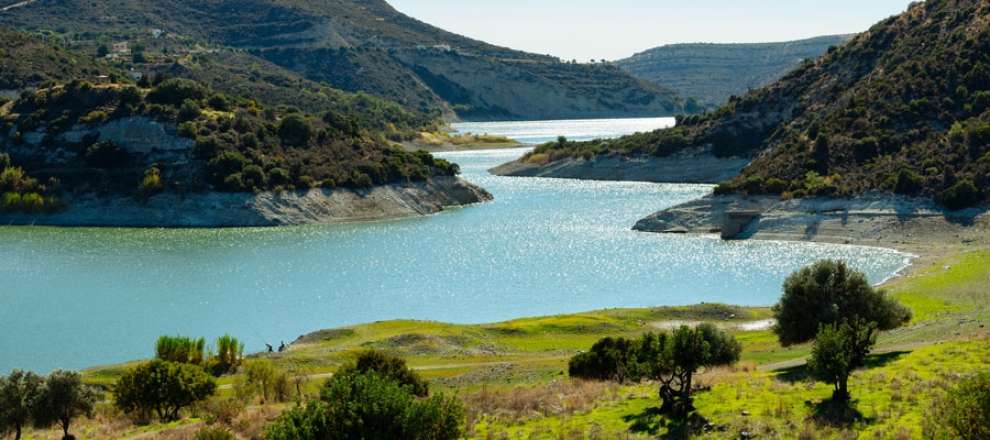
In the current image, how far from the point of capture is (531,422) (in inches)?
1193

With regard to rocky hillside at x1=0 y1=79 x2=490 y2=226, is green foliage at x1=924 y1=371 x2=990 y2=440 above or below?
below

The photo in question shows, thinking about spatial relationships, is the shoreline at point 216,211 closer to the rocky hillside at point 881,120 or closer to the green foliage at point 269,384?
the rocky hillside at point 881,120

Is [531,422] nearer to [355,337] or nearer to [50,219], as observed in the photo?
[355,337]

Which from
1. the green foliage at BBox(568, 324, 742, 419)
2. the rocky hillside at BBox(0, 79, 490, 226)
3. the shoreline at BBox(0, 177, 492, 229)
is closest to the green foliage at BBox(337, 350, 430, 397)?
the green foliage at BBox(568, 324, 742, 419)

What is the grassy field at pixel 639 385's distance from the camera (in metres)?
27.8

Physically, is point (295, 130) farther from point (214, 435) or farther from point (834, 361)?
point (834, 361)

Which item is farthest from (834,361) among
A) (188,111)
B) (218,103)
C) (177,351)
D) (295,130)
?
(218,103)

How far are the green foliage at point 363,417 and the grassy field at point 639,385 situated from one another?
5.30m

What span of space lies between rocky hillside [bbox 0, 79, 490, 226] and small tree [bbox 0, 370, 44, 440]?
73655mm

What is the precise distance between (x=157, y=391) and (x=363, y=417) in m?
13.4

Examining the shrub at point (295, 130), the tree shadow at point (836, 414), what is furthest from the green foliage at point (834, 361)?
the shrub at point (295, 130)

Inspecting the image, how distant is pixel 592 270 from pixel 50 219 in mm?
57617

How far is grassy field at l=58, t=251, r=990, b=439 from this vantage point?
27812mm

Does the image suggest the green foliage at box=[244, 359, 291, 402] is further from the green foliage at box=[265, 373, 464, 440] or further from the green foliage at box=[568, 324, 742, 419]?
the green foliage at box=[265, 373, 464, 440]
